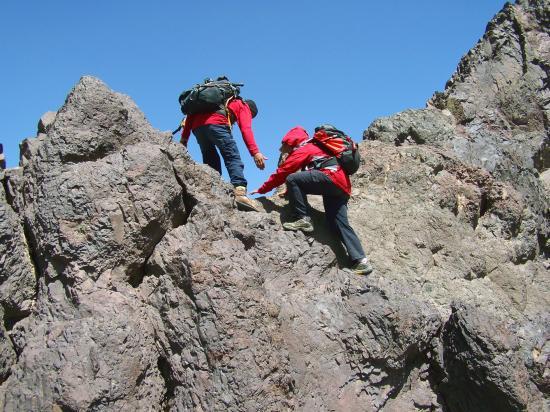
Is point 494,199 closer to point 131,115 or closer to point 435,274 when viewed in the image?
point 435,274

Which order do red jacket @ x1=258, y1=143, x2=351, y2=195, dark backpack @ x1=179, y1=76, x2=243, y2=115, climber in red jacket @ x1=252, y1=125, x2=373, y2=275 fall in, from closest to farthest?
climber in red jacket @ x1=252, y1=125, x2=373, y2=275, red jacket @ x1=258, y1=143, x2=351, y2=195, dark backpack @ x1=179, y1=76, x2=243, y2=115

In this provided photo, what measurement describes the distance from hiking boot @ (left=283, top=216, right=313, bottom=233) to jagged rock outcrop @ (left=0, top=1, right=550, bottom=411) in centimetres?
12

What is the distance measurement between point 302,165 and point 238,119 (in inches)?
57.6

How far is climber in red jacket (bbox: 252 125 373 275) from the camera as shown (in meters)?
8.62

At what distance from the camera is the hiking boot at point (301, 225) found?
337 inches

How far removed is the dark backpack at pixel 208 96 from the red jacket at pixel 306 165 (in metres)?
1.47

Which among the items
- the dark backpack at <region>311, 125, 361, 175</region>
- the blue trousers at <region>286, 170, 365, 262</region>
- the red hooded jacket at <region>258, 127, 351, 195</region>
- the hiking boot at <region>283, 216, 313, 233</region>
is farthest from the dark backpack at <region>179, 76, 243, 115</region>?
the hiking boot at <region>283, 216, 313, 233</region>

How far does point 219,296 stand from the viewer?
6898mm

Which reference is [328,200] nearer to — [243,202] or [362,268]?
[362,268]

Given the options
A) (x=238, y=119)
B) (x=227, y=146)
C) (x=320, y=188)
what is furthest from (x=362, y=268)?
(x=238, y=119)

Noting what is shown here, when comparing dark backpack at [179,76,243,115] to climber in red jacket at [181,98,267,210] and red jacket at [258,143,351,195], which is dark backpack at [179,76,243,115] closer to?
climber in red jacket at [181,98,267,210]

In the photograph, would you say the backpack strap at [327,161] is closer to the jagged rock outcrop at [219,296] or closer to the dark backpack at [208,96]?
A: the jagged rock outcrop at [219,296]

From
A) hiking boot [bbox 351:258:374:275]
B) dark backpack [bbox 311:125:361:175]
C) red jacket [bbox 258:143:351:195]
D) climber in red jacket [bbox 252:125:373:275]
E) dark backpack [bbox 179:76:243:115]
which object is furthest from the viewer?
dark backpack [bbox 179:76:243:115]

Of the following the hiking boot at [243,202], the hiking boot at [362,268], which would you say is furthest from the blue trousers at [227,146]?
the hiking boot at [362,268]
